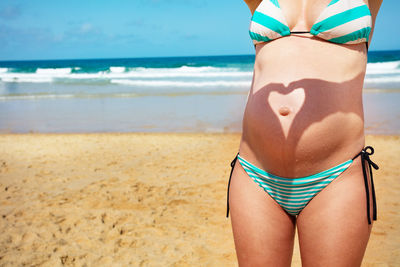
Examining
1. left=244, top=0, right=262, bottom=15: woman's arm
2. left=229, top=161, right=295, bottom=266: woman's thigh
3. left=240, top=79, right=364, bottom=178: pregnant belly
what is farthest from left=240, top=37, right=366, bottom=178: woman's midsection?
left=244, top=0, right=262, bottom=15: woman's arm

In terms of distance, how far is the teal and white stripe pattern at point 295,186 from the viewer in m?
1.38

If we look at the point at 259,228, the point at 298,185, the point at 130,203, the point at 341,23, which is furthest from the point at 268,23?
the point at 130,203

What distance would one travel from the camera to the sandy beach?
144 inches

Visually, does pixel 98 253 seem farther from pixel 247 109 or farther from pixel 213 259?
pixel 247 109

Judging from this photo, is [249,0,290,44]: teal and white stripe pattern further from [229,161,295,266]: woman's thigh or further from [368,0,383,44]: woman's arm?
[229,161,295,266]: woman's thigh

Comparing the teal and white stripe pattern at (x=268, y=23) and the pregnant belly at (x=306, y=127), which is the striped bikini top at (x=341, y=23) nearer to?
the teal and white stripe pattern at (x=268, y=23)

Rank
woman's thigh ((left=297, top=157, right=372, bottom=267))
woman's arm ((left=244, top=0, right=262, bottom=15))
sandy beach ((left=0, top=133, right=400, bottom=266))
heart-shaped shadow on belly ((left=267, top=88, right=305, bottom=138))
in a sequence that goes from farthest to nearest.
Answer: sandy beach ((left=0, top=133, right=400, bottom=266)), woman's arm ((left=244, top=0, right=262, bottom=15)), heart-shaped shadow on belly ((left=267, top=88, right=305, bottom=138)), woman's thigh ((left=297, top=157, right=372, bottom=267))

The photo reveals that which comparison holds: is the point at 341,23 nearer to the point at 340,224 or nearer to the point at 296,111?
the point at 296,111

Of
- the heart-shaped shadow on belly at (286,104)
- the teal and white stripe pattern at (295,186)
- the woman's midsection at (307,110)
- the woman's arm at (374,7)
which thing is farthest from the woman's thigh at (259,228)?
the woman's arm at (374,7)

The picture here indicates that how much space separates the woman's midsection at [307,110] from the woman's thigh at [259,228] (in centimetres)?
14

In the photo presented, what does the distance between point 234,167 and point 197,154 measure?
5527mm

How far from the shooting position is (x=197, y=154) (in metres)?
7.11

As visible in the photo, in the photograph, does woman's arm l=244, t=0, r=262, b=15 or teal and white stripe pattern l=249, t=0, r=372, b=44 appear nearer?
teal and white stripe pattern l=249, t=0, r=372, b=44

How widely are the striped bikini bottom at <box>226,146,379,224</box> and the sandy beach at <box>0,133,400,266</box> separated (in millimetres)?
2283
